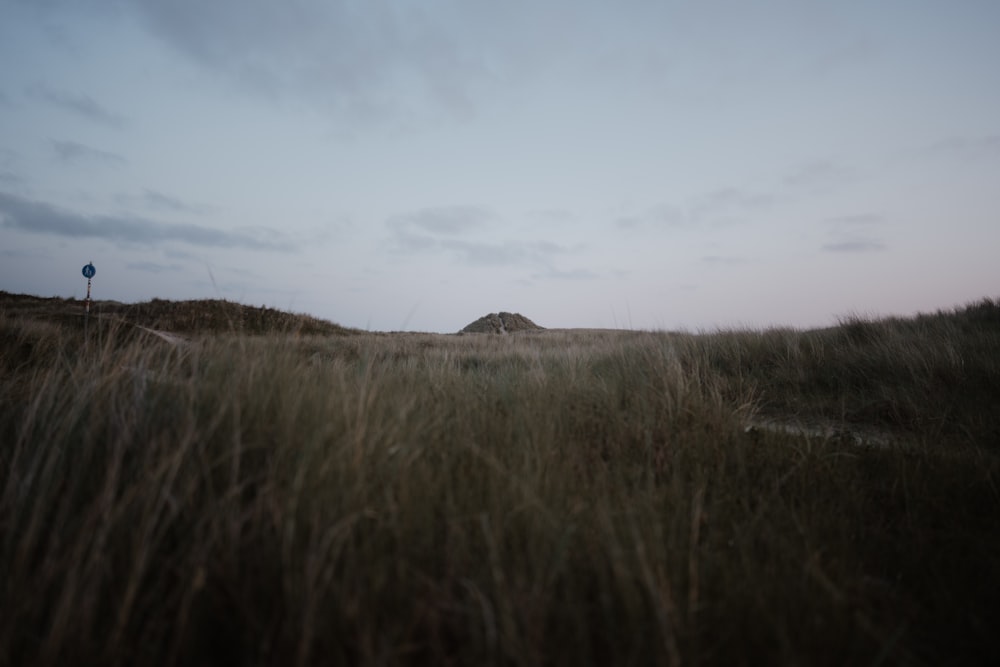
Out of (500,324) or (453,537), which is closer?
(453,537)

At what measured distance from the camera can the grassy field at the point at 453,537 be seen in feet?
4.90

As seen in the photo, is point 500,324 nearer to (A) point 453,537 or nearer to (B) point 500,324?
(B) point 500,324

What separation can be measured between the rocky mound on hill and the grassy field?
24.7 meters

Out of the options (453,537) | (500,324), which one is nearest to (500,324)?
(500,324)

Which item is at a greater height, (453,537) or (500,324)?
(500,324)

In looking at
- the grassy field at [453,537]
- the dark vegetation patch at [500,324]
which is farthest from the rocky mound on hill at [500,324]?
the grassy field at [453,537]

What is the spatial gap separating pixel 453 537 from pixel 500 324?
1079 inches

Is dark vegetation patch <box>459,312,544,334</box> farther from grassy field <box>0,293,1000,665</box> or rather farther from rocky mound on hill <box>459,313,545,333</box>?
grassy field <box>0,293,1000,665</box>

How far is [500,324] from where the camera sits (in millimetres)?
29266

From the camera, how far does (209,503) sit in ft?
6.04

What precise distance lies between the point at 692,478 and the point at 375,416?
7.35 feet

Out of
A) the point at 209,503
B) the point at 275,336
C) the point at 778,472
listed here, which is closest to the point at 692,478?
the point at 778,472

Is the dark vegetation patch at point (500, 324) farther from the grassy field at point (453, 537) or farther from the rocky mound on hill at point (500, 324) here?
the grassy field at point (453, 537)

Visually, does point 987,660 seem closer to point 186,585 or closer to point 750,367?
point 186,585
